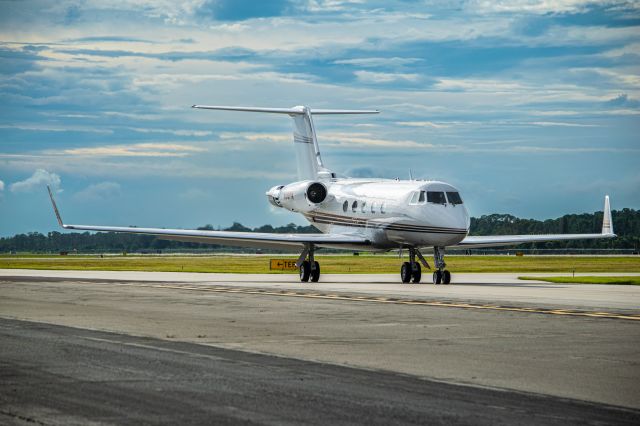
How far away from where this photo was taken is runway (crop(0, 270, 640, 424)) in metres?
13.1

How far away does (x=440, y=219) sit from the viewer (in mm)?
40781

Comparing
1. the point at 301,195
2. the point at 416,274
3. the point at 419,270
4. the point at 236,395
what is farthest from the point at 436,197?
the point at 236,395

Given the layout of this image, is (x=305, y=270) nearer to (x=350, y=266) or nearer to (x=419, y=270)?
(x=419, y=270)

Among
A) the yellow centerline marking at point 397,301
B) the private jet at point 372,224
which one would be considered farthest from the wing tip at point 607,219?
the yellow centerline marking at point 397,301

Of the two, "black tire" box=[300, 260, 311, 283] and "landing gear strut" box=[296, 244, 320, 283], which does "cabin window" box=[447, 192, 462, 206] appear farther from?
"black tire" box=[300, 260, 311, 283]

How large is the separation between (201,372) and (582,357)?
19.9 ft

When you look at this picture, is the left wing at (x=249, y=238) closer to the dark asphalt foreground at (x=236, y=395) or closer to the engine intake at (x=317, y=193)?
the engine intake at (x=317, y=193)

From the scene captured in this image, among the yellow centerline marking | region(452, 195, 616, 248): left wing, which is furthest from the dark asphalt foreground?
region(452, 195, 616, 248): left wing

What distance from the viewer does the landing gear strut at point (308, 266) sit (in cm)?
4534

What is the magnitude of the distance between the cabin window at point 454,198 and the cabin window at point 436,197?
307mm

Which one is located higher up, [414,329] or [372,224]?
[372,224]

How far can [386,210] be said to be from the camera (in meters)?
43.8

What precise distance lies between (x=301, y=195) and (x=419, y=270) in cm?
919

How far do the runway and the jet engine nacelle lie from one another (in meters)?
14.4
